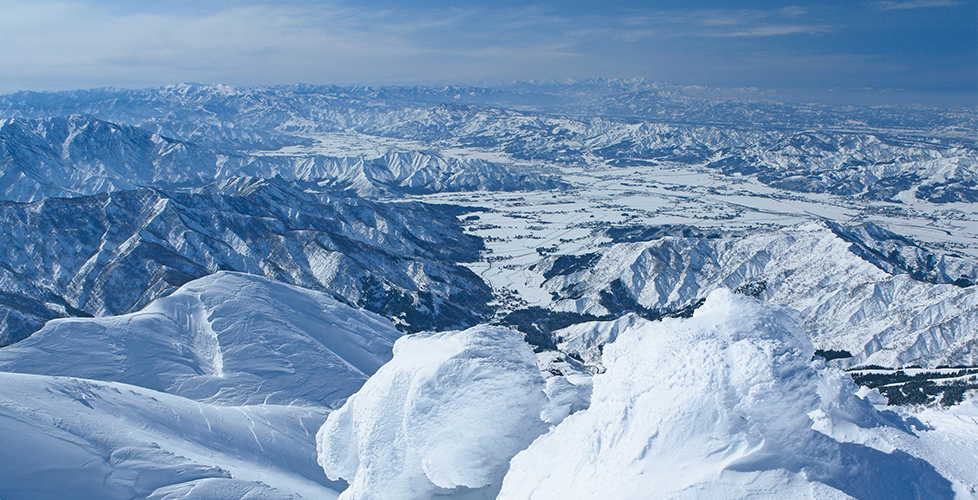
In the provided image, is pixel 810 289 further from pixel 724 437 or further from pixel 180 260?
pixel 180 260

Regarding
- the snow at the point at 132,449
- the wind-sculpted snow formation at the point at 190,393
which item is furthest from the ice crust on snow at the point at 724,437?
the wind-sculpted snow formation at the point at 190,393

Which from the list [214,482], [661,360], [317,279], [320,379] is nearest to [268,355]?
[320,379]

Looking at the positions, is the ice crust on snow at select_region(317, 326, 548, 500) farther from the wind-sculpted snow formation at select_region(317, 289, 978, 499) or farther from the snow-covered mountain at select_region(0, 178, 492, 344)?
the snow-covered mountain at select_region(0, 178, 492, 344)

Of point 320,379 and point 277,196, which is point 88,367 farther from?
point 277,196

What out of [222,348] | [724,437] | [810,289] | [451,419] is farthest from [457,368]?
[810,289]

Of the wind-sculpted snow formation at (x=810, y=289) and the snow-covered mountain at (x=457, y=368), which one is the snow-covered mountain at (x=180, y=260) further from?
the wind-sculpted snow formation at (x=810, y=289)
